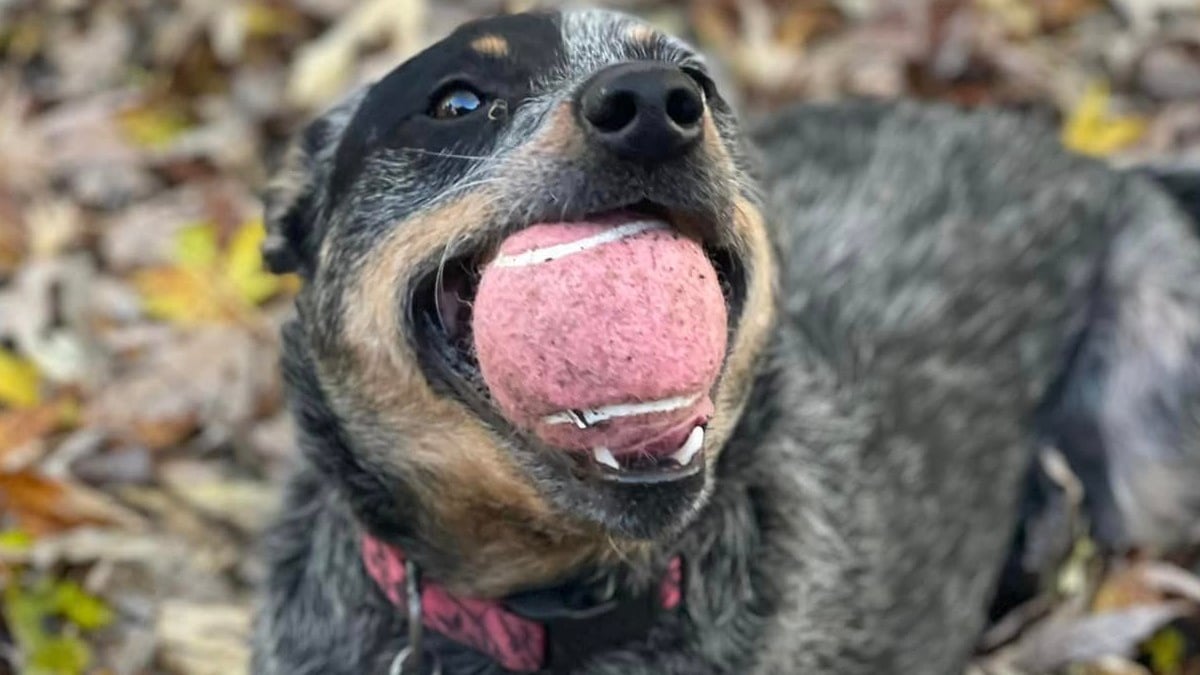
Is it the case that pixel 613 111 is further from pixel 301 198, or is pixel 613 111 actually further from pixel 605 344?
pixel 301 198

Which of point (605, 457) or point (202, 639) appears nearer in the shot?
point (605, 457)

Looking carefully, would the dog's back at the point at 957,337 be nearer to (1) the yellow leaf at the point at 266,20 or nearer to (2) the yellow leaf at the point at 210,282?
(2) the yellow leaf at the point at 210,282

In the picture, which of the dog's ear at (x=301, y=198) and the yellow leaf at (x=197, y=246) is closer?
the dog's ear at (x=301, y=198)

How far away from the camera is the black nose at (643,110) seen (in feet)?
8.22

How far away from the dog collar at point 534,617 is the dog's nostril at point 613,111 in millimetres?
998

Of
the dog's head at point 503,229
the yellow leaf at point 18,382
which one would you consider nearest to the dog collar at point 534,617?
the dog's head at point 503,229

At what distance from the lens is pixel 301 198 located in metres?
3.51

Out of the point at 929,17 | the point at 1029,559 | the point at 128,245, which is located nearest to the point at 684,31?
the point at 929,17

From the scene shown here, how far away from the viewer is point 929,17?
21.7ft

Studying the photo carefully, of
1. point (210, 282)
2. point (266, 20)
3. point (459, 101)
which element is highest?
point (266, 20)

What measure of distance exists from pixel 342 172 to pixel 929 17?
3.96m

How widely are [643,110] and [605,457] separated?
58cm

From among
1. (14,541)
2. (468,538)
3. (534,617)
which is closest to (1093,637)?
(534,617)

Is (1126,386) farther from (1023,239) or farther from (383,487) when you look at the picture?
(383,487)
